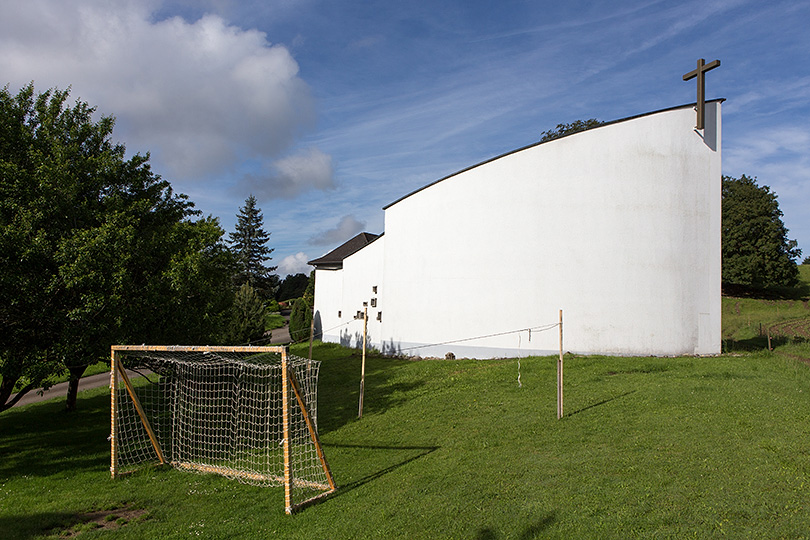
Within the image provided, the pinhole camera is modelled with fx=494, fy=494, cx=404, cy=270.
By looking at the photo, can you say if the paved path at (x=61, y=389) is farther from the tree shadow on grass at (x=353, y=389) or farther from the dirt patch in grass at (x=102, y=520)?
the dirt patch in grass at (x=102, y=520)

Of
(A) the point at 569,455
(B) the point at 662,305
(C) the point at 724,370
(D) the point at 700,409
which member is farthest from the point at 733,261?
(A) the point at 569,455

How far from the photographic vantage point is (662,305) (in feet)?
53.4

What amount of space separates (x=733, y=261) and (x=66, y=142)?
148ft

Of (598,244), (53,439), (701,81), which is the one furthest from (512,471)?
(701,81)

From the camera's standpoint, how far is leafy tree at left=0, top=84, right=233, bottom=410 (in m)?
9.34

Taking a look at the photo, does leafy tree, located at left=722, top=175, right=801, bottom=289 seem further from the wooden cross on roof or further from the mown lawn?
the mown lawn

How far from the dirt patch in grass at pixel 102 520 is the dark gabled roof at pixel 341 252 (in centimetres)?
2228

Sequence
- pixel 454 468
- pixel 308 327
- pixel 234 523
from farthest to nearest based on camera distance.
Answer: pixel 308 327
pixel 454 468
pixel 234 523

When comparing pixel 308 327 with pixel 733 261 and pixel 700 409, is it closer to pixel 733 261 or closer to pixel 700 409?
pixel 700 409

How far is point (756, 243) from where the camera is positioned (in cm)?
4009

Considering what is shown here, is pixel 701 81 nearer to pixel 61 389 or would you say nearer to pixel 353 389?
pixel 353 389

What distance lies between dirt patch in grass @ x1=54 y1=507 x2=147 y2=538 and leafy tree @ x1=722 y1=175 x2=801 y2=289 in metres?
45.0

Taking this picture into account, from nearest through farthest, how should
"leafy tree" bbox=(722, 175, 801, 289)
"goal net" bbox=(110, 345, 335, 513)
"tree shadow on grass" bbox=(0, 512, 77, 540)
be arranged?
"tree shadow on grass" bbox=(0, 512, 77, 540), "goal net" bbox=(110, 345, 335, 513), "leafy tree" bbox=(722, 175, 801, 289)

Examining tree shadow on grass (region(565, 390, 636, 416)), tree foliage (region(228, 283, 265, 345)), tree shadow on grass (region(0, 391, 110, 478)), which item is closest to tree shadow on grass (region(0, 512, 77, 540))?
tree shadow on grass (region(0, 391, 110, 478))
